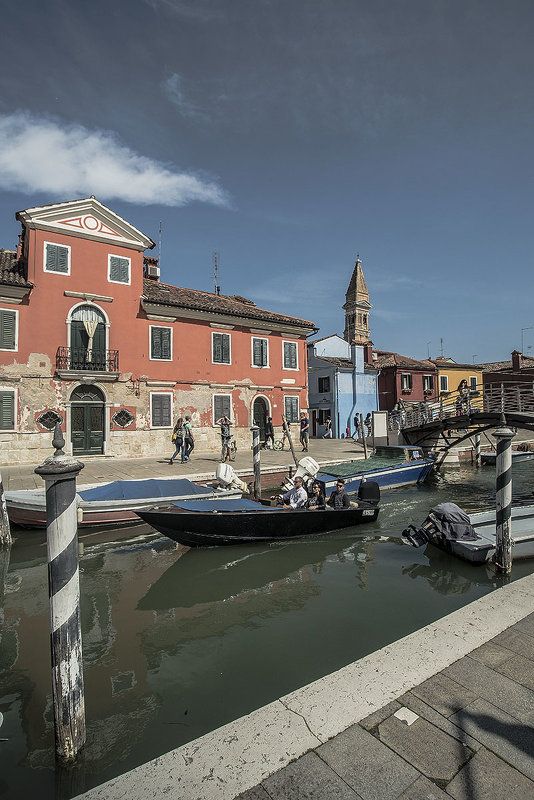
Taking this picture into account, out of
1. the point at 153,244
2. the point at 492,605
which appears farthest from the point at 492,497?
the point at 153,244

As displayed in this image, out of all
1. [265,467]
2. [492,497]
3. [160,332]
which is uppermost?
[160,332]

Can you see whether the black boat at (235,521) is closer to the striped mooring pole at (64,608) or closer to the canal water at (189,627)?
the canal water at (189,627)

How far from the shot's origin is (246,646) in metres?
5.31

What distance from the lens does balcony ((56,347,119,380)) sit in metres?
17.5

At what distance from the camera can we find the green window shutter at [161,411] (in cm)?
1970

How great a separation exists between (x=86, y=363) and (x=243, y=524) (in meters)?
12.3

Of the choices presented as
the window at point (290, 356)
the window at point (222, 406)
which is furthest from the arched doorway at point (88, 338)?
the window at point (290, 356)

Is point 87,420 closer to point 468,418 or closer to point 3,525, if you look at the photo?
point 3,525

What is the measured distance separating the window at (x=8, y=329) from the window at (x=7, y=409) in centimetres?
174

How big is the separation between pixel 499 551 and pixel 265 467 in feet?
32.0

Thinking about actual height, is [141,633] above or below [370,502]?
below

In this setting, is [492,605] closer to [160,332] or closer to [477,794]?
[477,794]

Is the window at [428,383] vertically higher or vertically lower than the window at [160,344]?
lower

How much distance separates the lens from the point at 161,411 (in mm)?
19891
